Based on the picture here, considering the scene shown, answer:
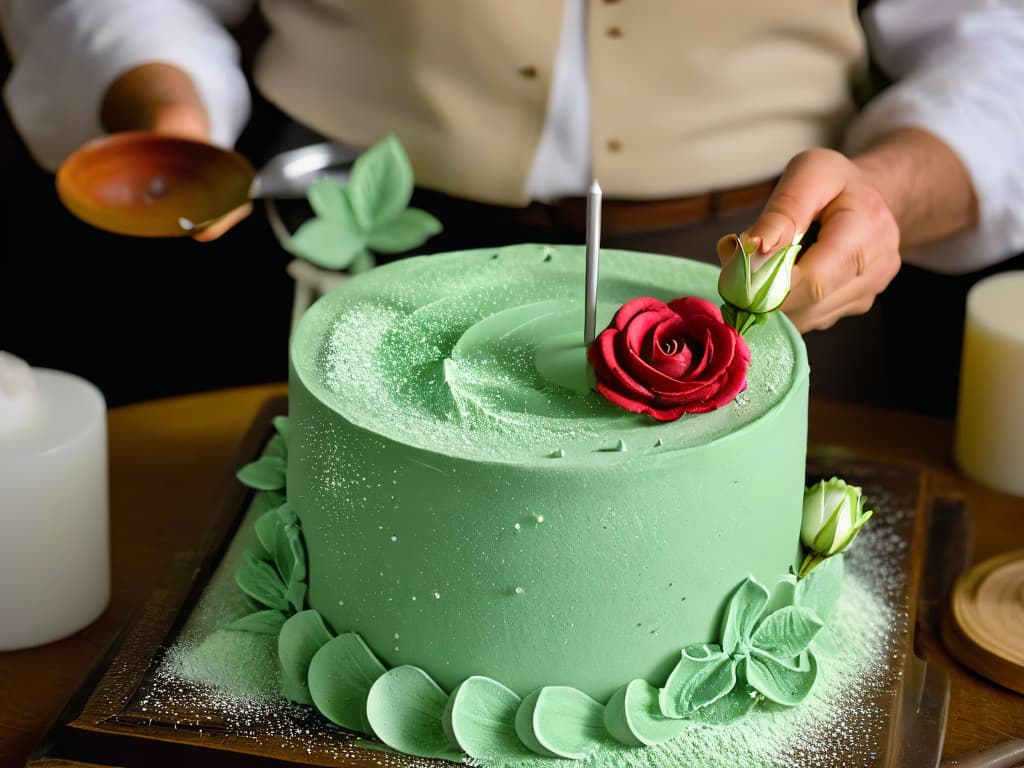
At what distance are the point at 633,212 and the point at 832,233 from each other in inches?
13.9

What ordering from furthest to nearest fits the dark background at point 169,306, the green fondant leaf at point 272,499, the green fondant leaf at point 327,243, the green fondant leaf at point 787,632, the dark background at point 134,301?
the dark background at point 134,301 < the dark background at point 169,306 < the green fondant leaf at point 327,243 < the green fondant leaf at point 272,499 < the green fondant leaf at point 787,632

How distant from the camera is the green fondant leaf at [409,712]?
0.95 metres

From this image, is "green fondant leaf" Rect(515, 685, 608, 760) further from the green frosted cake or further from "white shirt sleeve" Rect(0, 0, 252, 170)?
"white shirt sleeve" Rect(0, 0, 252, 170)

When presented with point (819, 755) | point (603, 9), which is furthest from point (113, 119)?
point (819, 755)

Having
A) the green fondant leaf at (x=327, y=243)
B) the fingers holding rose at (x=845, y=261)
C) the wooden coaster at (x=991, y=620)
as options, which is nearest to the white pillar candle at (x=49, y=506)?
the green fondant leaf at (x=327, y=243)

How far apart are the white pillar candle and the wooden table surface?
28mm

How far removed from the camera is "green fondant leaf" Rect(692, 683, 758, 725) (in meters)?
0.98

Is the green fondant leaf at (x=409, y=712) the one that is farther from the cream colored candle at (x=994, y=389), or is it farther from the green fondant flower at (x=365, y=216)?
the cream colored candle at (x=994, y=389)

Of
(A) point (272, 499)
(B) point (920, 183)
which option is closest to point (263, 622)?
(A) point (272, 499)

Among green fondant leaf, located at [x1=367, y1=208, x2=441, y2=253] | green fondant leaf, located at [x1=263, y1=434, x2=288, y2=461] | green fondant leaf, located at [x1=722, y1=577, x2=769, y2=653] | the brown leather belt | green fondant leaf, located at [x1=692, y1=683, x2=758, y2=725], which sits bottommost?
green fondant leaf, located at [x1=692, y1=683, x2=758, y2=725]

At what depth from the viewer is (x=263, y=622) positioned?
1.06 m

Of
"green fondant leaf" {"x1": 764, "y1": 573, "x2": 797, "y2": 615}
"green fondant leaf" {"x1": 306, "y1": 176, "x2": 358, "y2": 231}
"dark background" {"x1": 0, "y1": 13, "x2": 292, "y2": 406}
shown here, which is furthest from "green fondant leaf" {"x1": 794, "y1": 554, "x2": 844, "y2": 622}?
"dark background" {"x1": 0, "y1": 13, "x2": 292, "y2": 406}

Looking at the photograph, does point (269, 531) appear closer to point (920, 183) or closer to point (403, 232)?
point (403, 232)

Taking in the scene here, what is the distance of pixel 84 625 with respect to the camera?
3.86 feet
